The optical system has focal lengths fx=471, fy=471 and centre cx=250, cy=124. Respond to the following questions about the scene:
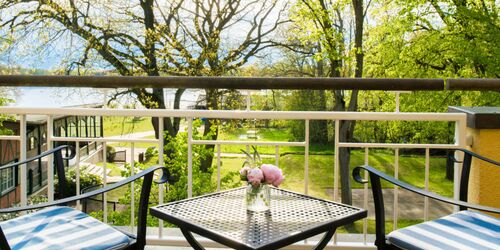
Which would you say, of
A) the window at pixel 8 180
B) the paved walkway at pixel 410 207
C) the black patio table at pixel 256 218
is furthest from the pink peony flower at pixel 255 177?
the window at pixel 8 180

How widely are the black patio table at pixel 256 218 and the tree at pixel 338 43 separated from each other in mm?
10002

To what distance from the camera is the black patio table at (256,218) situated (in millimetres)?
1400

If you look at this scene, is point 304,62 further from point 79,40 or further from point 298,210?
point 298,210

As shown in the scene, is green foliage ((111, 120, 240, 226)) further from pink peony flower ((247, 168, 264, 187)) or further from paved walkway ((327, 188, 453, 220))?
pink peony flower ((247, 168, 264, 187))

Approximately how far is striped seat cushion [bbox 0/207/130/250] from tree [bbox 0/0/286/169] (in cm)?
951

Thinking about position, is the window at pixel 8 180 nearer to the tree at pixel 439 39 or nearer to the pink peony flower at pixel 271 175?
the tree at pixel 439 39

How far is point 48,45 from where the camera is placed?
1127 centimetres

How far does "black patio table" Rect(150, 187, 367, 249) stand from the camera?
1400 millimetres

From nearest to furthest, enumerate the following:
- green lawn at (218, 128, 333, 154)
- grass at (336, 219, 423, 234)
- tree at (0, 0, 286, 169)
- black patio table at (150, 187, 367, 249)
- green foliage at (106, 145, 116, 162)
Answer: black patio table at (150, 187, 367, 249), green lawn at (218, 128, 333, 154), tree at (0, 0, 286, 169), grass at (336, 219, 423, 234), green foliage at (106, 145, 116, 162)

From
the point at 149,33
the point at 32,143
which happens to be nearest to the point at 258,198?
the point at 149,33

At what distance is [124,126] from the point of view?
1184cm

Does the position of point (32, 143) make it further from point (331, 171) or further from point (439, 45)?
point (439, 45)

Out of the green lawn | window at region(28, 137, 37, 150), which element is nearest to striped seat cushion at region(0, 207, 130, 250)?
the green lawn

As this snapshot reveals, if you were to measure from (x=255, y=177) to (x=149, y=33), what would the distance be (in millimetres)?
10406
